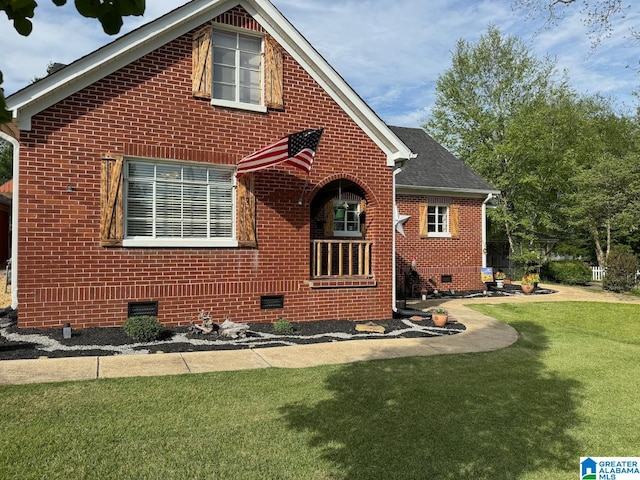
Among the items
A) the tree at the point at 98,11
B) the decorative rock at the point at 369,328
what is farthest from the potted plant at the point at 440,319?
the tree at the point at 98,11

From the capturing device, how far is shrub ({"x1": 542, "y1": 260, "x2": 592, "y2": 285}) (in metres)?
22.8

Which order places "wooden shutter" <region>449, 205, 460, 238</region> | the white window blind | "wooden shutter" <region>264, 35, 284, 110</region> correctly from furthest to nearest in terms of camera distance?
"wooden shutter" <region>449, 205, 460, 238</region> < "wooden shutter" <region>264, 35, 284, 110</region> < the white window blind

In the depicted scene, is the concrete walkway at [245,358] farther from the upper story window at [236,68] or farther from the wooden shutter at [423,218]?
the wooden shutter at [423,218]

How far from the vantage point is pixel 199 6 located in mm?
8828

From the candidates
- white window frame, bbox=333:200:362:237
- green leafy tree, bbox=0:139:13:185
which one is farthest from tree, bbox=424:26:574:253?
green leafy tree, bbox=0:139:13:185


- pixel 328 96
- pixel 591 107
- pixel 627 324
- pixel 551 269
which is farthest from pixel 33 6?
pixel 591 107

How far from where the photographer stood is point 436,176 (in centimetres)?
1795

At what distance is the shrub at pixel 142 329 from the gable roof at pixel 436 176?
10259 mm

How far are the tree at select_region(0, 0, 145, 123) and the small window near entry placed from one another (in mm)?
16237

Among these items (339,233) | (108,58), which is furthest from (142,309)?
(339,233)

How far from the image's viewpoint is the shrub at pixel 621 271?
18562 mm

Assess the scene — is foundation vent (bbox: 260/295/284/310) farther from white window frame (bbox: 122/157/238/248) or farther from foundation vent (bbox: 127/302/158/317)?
foundation vent (bbox: 127/302/158/317)

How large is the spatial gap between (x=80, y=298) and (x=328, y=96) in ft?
21.8

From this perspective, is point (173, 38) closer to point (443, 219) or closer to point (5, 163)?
point (443, 219)
